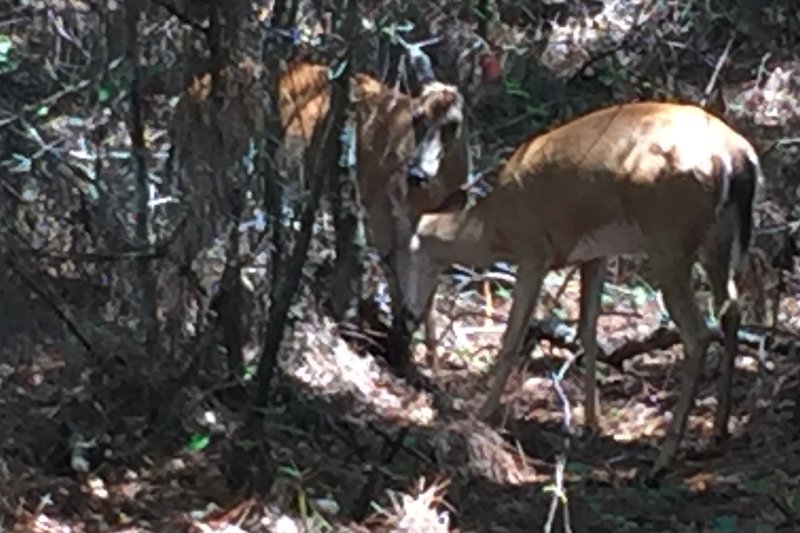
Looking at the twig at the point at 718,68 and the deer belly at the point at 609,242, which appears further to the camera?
the twig at the point at 718,68

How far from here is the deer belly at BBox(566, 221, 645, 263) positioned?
8.58 meters

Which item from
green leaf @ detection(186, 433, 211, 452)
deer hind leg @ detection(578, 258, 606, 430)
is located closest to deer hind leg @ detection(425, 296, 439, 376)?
deer hind leg @ detection(578, 258, 606, 430)

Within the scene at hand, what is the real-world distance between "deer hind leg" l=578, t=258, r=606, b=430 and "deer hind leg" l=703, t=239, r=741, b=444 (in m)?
0.70

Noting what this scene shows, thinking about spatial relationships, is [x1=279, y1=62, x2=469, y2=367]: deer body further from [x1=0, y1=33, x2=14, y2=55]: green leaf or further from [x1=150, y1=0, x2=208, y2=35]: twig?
[x1=150, y1=0, x2=208, y2=35]: twig

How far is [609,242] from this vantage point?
8789mm

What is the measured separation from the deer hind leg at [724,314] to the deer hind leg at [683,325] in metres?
0.12

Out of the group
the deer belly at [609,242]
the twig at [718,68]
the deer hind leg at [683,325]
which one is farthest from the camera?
the twig at [718,68]

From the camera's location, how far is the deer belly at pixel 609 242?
858 centimetres

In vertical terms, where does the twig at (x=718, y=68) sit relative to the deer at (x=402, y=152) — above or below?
above

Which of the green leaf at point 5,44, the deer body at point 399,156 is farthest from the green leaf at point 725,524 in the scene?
the green leaf at point 5,44

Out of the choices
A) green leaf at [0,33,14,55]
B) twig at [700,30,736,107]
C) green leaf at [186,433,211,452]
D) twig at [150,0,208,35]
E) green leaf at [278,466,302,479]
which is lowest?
green leaf at [278,466,302,479]

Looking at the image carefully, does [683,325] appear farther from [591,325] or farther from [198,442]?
[198,442]

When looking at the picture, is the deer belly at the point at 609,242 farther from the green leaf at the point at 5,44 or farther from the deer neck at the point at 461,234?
the green leaf at the point at 5,44

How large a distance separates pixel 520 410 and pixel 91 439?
3.00m
